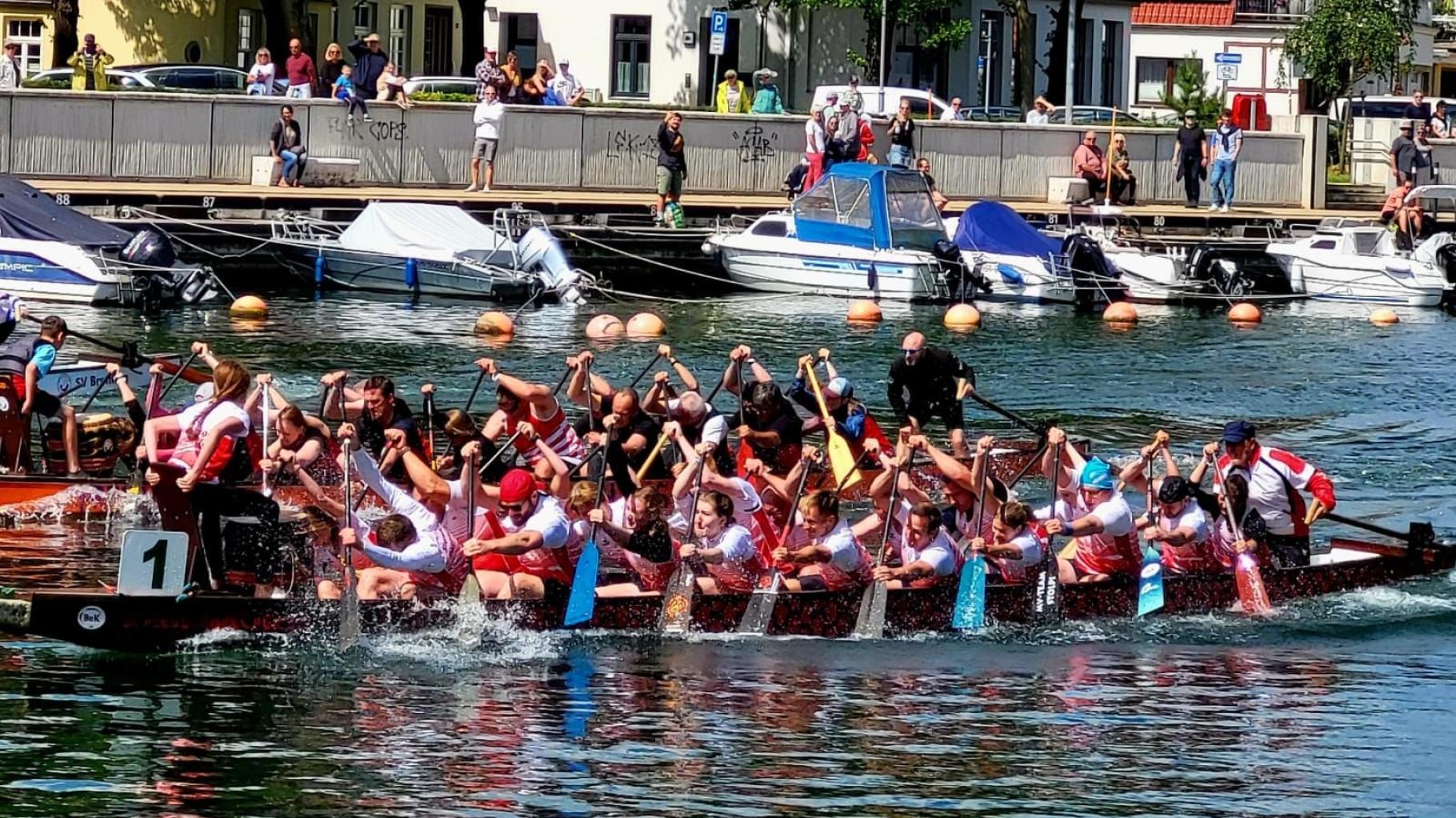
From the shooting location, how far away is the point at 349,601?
1575 cm

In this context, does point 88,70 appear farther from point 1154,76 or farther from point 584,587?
point 1154,76

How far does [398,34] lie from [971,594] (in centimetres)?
5135

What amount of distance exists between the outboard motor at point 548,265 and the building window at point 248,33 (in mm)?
29266

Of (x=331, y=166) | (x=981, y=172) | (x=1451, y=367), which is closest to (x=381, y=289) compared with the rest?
A: (x=331, y=166)

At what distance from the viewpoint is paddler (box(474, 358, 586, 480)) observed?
63.1ft

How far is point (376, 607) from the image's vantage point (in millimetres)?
15875

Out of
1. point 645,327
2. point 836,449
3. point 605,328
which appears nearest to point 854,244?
point 645,327

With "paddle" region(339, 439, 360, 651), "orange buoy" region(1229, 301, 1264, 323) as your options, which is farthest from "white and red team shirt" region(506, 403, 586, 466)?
"orange buoy" region(1229, 301, 1264, 323)

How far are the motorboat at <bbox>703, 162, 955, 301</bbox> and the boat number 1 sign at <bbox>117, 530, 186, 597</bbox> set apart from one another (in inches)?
922

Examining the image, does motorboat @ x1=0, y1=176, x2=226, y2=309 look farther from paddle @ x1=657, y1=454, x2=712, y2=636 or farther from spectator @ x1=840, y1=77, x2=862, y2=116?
paddle @ x1=657, y1=454, x2=712, y2=636

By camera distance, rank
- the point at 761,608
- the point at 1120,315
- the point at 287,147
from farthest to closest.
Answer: the point at 287,147, the point at 1120,315, the point at 761,608

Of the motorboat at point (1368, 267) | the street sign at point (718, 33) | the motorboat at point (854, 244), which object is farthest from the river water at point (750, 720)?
the street sign at point (718, 33)

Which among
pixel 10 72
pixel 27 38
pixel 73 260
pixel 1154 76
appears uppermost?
pixel 1154 76

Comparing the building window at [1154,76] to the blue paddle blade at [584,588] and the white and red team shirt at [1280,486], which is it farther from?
the blue paddle blade at [584,588]
